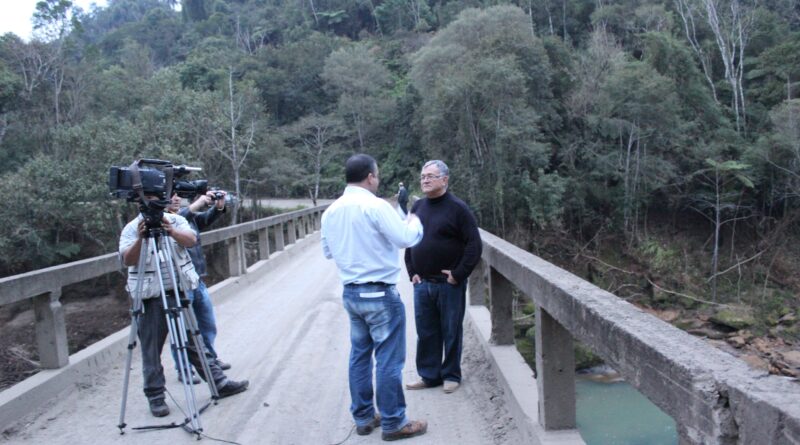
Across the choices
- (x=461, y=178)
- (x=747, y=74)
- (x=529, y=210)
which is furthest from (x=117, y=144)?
(x=747, y=74)

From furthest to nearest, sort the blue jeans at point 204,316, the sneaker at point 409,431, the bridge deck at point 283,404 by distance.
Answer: the blue jeans at point 204,316
the bridge deck at point 283,404
the sneaker at point 409,431

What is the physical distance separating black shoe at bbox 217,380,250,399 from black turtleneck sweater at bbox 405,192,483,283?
1654 millimetres

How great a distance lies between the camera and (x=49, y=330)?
4.51 m

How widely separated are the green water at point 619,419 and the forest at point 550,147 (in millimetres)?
6683

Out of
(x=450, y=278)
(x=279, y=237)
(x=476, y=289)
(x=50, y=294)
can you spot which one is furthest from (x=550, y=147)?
(x=50, y=294)

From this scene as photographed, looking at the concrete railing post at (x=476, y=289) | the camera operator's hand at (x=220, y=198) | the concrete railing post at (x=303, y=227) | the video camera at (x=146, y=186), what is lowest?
the concrete railing post at (x=303, y=227)

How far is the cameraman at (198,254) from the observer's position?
4.80 m

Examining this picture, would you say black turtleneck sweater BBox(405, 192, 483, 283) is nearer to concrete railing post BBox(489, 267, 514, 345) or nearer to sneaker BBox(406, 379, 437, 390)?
concrete railing post BBox(489, 267, 514, 345)

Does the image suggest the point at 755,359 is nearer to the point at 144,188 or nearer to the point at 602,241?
the point at 602,241

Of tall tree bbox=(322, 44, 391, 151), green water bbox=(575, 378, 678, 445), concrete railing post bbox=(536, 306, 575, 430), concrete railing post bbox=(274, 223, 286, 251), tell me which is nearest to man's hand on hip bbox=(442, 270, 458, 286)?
concrete railing post bbox=(536, 306, 575, 430)

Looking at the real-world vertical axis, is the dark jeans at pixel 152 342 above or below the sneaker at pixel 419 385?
above

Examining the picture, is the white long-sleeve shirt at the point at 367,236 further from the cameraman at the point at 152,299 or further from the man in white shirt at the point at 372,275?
the cameraman at the point at 152,299

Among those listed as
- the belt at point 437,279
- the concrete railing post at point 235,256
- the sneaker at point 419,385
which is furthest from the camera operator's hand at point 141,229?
the concrete railing post at point 235,256

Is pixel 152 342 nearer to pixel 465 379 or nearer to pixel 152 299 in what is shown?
pixel 152 299
